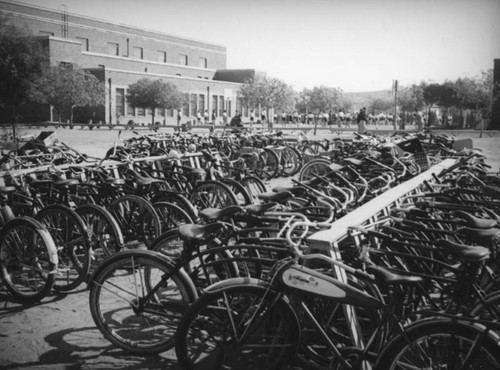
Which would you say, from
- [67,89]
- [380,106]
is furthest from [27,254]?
[380,106]

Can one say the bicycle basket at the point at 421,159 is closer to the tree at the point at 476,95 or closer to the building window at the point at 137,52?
the tree at the point at 476,95

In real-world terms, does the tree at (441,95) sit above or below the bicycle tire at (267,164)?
above

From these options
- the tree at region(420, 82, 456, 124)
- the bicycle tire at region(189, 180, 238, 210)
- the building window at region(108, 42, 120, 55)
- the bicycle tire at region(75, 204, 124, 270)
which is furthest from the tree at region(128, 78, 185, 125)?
the bicycle tire at region(75, 204, 124, 270)

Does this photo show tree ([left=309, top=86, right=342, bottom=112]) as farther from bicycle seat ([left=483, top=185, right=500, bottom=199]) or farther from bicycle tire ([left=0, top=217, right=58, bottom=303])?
bicycle tire ([left=0, top=217, right=58, bottom=303])

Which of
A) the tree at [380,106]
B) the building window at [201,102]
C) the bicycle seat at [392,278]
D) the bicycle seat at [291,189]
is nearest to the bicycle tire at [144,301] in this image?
the bicycle seat at [392,278]

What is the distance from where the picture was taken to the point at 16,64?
23.8 metres

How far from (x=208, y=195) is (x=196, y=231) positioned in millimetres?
3357

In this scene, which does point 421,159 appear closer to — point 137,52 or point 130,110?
point 130,110

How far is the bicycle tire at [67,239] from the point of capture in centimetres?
483

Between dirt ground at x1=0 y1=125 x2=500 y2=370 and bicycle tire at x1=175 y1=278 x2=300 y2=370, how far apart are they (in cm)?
56

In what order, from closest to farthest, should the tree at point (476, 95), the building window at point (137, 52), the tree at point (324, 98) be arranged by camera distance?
1. the tree at point (476, 95)
2. the building window at point (137, 52)
3. the tree at point (324, 98)

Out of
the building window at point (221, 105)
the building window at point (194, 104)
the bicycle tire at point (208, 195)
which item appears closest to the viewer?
the bicycle tire at point (208, 195)

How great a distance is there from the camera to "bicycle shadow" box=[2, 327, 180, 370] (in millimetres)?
3564

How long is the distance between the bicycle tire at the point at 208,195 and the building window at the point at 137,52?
233ft
